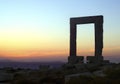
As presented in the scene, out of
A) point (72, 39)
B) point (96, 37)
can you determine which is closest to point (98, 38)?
point (96, 37)

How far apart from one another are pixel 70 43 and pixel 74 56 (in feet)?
6.13

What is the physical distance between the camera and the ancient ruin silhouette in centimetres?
3536

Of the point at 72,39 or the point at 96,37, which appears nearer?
the point at 96,37

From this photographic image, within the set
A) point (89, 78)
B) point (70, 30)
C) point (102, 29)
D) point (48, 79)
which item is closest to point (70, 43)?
point (70, 30)

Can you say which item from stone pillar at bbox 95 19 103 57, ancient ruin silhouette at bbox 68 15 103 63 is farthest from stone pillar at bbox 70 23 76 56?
stone pillar at bbox 95 19 103 57

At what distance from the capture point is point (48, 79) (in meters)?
18.7

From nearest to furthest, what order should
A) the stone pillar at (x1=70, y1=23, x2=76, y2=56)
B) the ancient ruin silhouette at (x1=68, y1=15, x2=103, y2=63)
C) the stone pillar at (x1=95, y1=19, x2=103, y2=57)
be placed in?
the ancient ruin silhouette at (x1=68, y1=15, x2=103, y2=63) → the stone pillar at (x1=95, y1=19, x2=103, y2=57) → the stone pillar at (x1=70, y1=23, x2=76, y2=56)

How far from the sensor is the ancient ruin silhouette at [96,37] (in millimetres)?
35356

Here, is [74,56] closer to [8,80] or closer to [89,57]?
[89,57]

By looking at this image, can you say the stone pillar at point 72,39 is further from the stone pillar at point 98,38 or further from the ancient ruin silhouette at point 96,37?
the stone pillar at point 98,38

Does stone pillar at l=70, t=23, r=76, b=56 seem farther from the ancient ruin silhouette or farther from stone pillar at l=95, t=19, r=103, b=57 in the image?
stone pillar at l=95, t=19, r=103, b=57

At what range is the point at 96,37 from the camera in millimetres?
36375

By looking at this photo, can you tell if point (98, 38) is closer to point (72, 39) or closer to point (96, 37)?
point (96, 37)

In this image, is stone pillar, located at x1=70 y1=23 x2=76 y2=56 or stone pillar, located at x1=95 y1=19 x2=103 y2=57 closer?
stone pillar, located at x1=95 y1=19 x2=103 y2=57
